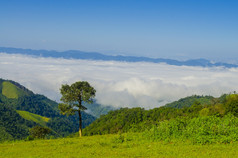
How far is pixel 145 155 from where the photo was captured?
21297 millimetres

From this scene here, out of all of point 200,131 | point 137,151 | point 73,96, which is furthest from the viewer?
point 73,96

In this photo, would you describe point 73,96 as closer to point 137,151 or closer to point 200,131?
point 137,151

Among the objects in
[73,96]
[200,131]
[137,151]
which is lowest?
[137,151]

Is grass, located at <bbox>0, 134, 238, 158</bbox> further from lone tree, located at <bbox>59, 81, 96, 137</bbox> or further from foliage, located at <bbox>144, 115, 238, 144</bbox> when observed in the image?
lone tree, located at <bbox>59, 81, 96, 137</bbox>

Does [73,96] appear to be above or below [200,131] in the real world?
below

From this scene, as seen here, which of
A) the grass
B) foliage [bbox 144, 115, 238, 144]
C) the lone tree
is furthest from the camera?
the lone tree

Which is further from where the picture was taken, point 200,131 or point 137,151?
point 200,131

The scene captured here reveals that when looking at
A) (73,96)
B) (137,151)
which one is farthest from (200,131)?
(73,96)

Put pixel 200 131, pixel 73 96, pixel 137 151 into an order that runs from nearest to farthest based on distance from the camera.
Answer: pixel 137 151 → pixel 200 131 → pixel 73 96

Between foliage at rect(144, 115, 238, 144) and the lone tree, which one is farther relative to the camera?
the lone tree

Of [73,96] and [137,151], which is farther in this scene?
[73,96]

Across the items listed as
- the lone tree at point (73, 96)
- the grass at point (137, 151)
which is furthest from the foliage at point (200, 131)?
the lone tree at point (73, 96)

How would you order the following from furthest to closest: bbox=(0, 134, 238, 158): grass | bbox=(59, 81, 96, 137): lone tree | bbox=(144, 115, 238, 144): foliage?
1. bbox=(59, 81, 96, 137): lone tree
2. bbox=(144, 115, 238, 144): foliage
3. bbox=(0, 134, 238, 158): grass

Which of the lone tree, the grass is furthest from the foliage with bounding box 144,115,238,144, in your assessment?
the lone tree
